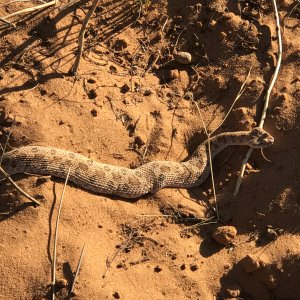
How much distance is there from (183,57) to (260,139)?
1718 mm

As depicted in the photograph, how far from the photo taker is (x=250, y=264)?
557cm

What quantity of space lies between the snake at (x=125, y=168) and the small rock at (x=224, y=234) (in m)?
0.86

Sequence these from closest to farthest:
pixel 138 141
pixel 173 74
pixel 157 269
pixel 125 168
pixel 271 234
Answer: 1. pixel 157 269
2. pixel 271 234
3. pixel 125 168
4. pixel 138 141
5. pixel 173 74

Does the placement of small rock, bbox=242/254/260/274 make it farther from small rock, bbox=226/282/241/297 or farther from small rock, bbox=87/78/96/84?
small rock, bbox=87/78/96/84

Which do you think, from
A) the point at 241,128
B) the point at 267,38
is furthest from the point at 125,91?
the point at 267,38

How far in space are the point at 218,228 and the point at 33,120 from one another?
9.33 ft

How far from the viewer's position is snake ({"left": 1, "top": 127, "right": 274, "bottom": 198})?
577 centimetres

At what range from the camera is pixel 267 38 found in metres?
6.99

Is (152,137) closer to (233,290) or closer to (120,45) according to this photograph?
(120,45)

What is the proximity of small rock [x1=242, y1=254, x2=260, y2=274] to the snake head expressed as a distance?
155 centimetres

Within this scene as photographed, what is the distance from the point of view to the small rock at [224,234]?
5.70 m

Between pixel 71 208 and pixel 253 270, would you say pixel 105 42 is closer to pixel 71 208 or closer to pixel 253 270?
pixel 71 208

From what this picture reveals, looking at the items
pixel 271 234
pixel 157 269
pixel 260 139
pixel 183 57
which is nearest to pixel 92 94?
pixel 183 57

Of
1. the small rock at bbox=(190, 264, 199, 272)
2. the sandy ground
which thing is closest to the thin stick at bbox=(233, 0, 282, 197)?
the sandy ground
